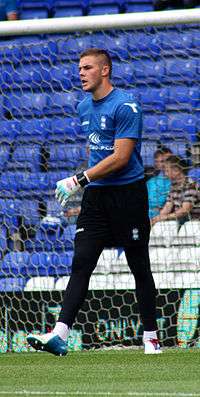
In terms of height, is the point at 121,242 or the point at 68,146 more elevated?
the point at 68,146

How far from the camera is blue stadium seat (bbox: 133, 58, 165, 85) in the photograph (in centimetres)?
807

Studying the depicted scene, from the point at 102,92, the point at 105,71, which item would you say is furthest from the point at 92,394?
the point at 105,71

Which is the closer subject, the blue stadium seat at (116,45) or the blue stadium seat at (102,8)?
the blue stadium seat at (116,45)

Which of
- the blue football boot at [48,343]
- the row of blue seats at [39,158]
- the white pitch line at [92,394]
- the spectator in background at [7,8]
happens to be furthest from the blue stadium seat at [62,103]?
the white pitch line at [92,394]

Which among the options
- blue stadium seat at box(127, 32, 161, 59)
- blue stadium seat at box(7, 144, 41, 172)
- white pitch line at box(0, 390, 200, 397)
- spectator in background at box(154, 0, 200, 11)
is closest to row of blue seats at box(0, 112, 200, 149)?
blue stadium seat at box(7, 144, 41, 172)

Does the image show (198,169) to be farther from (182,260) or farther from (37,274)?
(37,274)

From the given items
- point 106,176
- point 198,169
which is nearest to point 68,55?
point 198,169

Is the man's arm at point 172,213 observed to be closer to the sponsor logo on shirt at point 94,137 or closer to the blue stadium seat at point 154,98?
the blue stadium seat at point 154,98

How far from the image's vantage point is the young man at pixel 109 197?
5820mm

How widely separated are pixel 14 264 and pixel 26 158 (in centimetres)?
82

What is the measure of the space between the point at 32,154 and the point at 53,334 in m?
2.56

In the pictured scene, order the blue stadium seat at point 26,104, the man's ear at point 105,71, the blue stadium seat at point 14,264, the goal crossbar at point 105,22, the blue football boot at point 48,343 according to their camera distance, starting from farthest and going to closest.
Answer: the blue stadium seat at point 26,104
the blue stadium seat at point 14,264
the goal crossbar at point 105,22
the man's ear at point 105,71
the blue football boot at point 48,343

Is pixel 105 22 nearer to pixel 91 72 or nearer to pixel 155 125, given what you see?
pixel 91 72

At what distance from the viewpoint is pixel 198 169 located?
741cm
